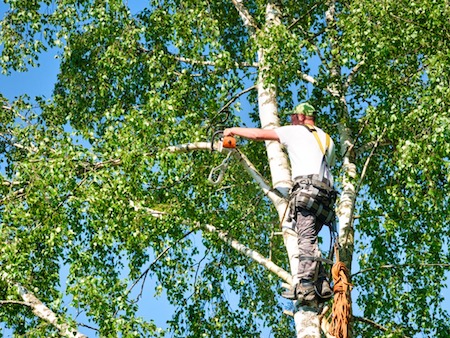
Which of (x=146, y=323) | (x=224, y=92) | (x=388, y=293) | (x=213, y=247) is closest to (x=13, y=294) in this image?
(x=146, y=323)

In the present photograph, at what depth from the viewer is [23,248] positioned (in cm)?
1149

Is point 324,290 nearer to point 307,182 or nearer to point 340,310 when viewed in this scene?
point 340,310

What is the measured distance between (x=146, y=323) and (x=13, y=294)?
2.07m

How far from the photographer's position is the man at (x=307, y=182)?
9.17 meters

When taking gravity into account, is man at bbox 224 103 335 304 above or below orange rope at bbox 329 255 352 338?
above

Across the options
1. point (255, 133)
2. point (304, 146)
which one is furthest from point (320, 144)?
point (255, 133)

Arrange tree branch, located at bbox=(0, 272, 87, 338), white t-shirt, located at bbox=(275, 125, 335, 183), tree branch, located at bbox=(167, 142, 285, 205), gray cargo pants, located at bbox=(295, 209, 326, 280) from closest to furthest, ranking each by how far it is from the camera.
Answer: gray cargo pants, located at bbox=(295, 209, 326, 280), white t-shirt, located at bbox=(275, 125, 335, 183), tree branch, located at bbox=(167, 142, 285, 205), tree branch, located at bbox=(0, 272, 87, 338)

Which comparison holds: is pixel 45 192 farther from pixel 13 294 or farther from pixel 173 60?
pixel 173 60

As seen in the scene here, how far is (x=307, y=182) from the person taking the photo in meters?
9.38

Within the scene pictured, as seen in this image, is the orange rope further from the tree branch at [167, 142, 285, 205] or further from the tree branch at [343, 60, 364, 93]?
the tree branch at [343, 60, 364, 93]

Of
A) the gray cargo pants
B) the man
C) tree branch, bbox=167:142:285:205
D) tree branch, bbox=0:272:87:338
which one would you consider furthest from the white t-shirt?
tree branch, bbox=0:272:87:338

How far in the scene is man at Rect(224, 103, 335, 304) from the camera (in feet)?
30.1

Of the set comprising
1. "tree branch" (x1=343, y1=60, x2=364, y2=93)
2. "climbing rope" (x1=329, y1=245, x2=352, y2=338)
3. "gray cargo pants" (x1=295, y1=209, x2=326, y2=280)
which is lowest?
"climbing rope" (x1=329, y1=245, x2=352, y2=338)

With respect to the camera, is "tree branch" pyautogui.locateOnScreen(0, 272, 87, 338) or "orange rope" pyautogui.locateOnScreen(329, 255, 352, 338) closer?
"orange rope" pyautogui.locateOnScreen(329, 255, 352, 338)
